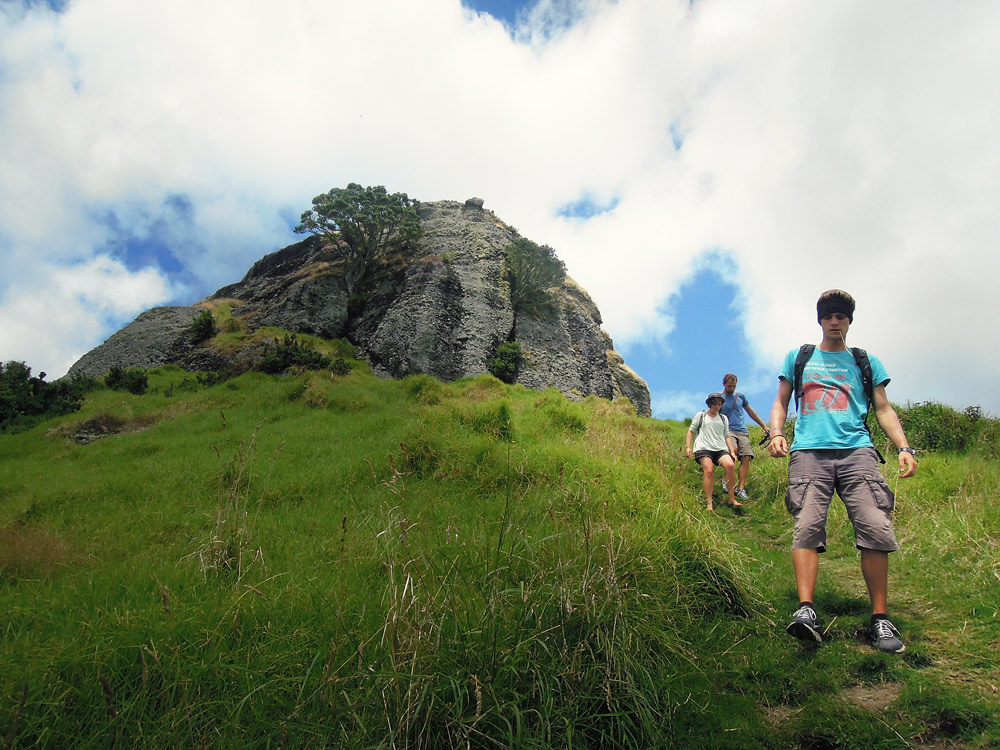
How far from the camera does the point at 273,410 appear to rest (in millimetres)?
16094

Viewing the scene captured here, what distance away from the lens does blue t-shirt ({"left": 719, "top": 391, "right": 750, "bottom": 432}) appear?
9.41m

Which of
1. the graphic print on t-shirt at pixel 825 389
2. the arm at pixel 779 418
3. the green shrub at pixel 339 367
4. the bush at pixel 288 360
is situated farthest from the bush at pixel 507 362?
the graphic print on t-shirt at pixel 825 389

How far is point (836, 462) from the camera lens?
395 cm

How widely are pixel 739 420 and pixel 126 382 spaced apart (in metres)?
24.7

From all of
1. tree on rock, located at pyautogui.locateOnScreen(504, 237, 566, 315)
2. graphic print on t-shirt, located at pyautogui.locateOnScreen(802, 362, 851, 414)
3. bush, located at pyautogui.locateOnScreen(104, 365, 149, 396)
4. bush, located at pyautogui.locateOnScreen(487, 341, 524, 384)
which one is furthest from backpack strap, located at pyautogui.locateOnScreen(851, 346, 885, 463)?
tree on rock, located at pyautogui.locateOnScreen(504, 237, 566, 315)

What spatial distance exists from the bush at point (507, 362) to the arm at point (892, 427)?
23.6m

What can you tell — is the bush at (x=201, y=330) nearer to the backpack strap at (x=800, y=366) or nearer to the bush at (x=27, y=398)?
the bush at (x=27, y=398)

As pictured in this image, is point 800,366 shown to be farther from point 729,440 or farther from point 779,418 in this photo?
point 729,440

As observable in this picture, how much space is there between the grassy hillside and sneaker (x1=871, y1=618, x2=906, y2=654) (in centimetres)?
11

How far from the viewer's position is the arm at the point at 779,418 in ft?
13.1

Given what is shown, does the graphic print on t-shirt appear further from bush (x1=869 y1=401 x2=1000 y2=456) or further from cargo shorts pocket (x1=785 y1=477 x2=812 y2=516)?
bush (x1=869 y1=401 x2=1000 y2=456)

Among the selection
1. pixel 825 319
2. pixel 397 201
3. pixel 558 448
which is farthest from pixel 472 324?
pixel 825 319

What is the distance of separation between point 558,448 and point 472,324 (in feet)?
69.3

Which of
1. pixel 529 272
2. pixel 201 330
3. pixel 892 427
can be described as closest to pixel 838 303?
pixel 892 427
